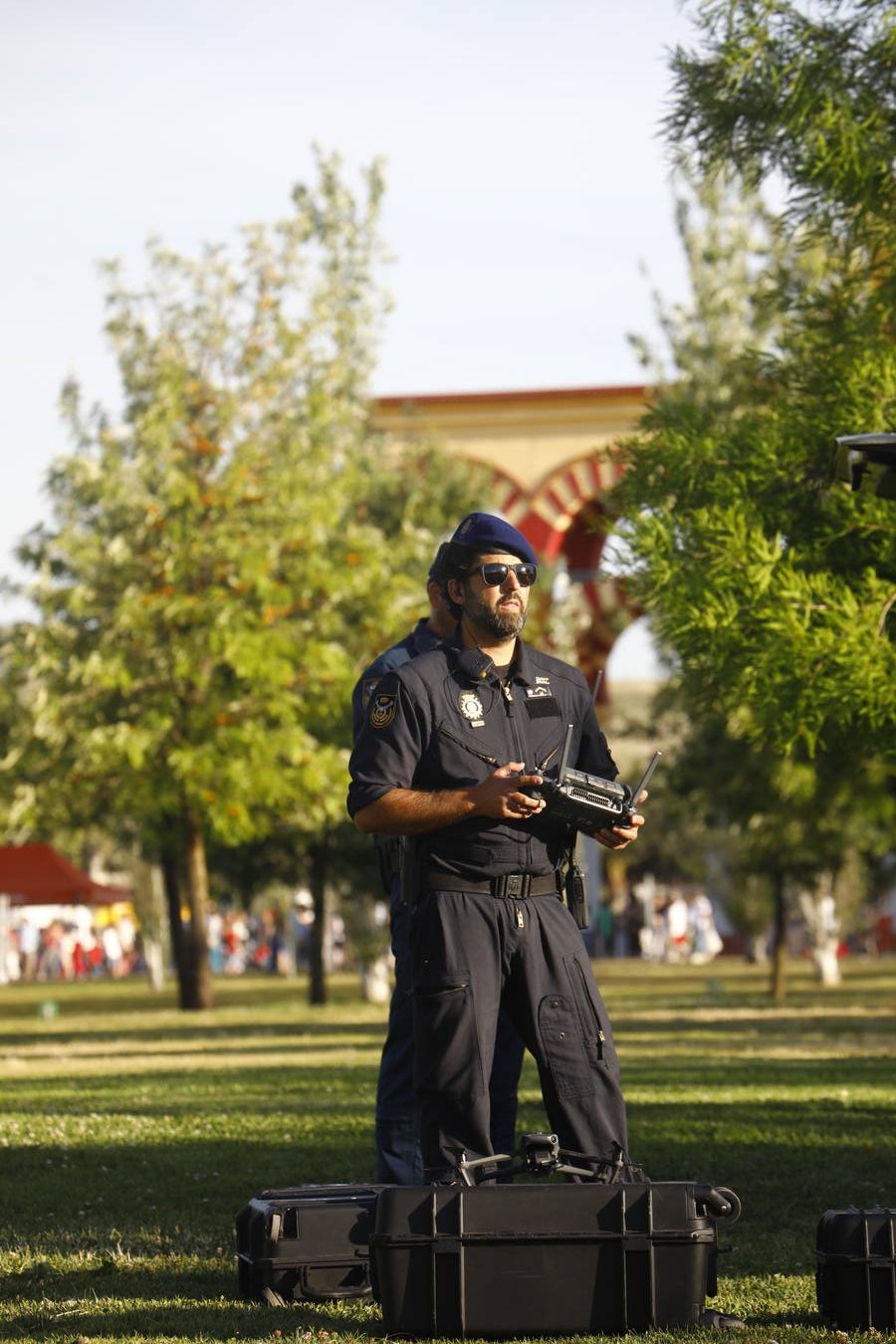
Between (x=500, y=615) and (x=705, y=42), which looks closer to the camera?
(x=500, y=615)

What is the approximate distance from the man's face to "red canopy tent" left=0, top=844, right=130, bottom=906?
1363 inches

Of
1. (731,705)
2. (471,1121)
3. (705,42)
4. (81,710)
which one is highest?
(705,42)

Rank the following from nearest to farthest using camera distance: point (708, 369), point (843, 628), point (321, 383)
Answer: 1. point (843, 628)
2. point (321, 383)
3. point (708, 369)

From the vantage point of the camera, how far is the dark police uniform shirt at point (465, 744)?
649 centimetres

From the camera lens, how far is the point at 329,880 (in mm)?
35094

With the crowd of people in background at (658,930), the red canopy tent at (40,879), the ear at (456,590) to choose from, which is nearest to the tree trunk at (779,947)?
the red canopy tent at (40,879)

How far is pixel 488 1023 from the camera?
21.0 feet

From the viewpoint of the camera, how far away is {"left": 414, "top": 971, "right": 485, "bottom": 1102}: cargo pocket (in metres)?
6.36

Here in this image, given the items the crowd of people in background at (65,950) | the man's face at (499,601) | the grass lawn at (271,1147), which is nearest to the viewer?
the man's face at (499,601)

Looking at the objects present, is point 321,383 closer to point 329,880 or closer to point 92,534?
point 92,534

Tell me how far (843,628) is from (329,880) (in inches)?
906

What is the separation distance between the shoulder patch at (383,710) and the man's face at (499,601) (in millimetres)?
350

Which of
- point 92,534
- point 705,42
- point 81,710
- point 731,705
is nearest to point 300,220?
point 92,534

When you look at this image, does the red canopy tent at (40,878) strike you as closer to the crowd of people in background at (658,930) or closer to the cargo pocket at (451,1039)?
the crowd of people in background at (658,930)
